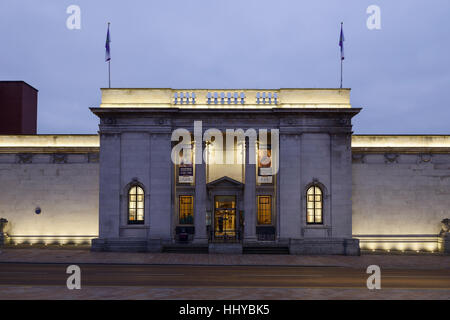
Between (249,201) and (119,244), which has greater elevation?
(249,201)

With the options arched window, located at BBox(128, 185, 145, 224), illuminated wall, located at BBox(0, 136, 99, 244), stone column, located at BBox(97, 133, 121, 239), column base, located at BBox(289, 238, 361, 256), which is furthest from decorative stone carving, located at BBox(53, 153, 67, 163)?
column base, located at BBox(289, 238, 361, 256)

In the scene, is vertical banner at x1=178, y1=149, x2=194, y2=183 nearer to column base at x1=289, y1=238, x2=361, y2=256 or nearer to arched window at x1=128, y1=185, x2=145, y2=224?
arched window at x1=128, y1=185, x2=145, y2=224

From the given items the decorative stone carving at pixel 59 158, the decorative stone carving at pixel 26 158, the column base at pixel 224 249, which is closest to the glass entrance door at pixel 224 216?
the column base at pixel 224 249

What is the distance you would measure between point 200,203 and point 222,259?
5706 millimetres

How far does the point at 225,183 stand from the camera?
3111cm

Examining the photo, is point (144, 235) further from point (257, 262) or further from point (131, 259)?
point (257, 262)

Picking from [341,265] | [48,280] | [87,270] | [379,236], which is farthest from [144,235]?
[379,236]

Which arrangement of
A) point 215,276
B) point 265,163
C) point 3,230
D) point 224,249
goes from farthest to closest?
point 3,230 → point 265,163 → point 224,249 → point 215,276

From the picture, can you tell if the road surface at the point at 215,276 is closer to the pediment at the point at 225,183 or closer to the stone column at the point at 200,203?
the stone column at the point at 200,203

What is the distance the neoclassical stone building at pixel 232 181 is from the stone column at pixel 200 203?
0.08 meters

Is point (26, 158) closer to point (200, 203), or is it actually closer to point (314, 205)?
point (200, 203)

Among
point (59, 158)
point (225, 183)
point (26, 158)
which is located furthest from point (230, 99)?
point (26, 158)

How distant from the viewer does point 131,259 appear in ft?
84.0

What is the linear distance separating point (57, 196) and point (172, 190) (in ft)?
34.2
